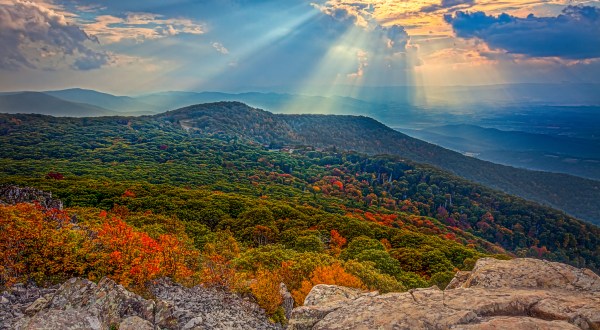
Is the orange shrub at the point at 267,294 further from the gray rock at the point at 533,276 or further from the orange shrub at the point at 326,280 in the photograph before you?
the gray rock at the point at 533,276

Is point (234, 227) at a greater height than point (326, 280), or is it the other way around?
point (326, 280)

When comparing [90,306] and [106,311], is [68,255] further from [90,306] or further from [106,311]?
[106,311]

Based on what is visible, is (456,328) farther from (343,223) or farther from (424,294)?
(343,223)

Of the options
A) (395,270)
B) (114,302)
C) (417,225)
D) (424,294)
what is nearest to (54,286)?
(114,302)

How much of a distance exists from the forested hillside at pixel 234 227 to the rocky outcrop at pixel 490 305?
41.2ft

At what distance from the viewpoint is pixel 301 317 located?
1730 centimetres

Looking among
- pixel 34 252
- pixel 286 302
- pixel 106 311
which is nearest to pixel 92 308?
pixel 106 311

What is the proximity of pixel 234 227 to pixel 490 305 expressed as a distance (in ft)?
177

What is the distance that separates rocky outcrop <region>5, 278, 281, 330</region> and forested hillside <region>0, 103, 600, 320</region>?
2.65m

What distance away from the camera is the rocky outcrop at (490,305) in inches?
521

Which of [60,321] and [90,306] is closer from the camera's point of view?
[60,321]

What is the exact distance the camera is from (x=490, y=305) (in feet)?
47.6

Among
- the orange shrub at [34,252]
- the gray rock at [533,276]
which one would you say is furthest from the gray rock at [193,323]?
the gray rock at [533,276]

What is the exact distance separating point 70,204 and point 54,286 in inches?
2044
